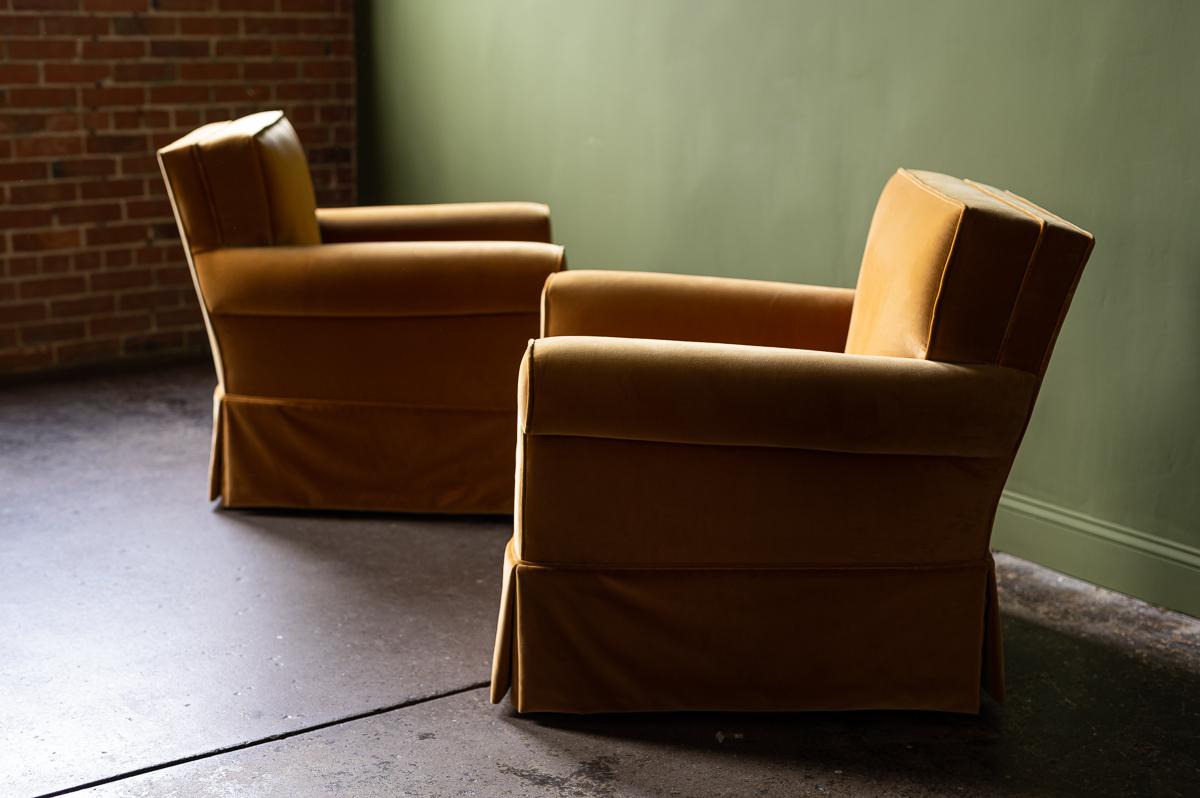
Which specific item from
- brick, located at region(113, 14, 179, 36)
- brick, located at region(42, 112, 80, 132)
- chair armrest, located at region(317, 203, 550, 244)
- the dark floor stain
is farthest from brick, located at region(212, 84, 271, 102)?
the dark floor stain

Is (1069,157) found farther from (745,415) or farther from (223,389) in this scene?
(223,389)

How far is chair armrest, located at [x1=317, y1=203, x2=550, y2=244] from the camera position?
3484mm

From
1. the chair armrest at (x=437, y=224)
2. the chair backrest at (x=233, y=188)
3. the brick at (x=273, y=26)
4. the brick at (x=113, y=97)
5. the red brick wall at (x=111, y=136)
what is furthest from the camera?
the brick at (x=273, y=26)

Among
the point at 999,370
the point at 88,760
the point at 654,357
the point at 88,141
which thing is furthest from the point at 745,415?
the point at 88,141

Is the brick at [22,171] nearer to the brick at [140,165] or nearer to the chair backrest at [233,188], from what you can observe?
the brick at [140,165]

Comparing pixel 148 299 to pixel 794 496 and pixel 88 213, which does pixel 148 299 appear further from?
pixel 794 496

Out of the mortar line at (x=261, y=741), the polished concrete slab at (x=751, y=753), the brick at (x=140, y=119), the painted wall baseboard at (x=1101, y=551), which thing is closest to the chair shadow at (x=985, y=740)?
the polished concrete slab at (x=751, y=753)

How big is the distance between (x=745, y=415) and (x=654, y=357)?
0.55 ft

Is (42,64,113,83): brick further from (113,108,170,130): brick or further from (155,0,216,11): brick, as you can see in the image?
(155,0,216,11): brick

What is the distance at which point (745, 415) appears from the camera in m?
2.04

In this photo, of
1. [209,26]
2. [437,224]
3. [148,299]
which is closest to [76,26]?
[209,26]

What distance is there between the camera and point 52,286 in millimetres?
4410

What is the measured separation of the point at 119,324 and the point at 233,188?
5.87 feet

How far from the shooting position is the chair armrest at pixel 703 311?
107 inches
